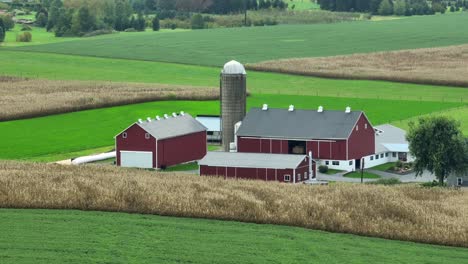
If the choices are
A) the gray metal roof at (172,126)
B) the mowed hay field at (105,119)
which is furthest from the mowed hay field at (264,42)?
the gray metal roof at (172,126)

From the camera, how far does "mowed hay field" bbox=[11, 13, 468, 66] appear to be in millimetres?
133750

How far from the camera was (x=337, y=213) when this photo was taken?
39.8m

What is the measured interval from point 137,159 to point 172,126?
324cm

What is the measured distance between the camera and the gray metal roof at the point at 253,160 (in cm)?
5941

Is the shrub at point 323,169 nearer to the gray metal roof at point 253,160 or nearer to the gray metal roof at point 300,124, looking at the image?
the gray metal roof at point 300,124

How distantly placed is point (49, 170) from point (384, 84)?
59.6 m

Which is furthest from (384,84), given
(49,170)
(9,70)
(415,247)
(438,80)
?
(415,247)

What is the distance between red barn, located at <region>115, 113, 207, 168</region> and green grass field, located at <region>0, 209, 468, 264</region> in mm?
26531

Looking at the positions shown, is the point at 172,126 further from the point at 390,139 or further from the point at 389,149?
the point at 390,139

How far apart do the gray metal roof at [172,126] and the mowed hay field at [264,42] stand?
54.9 metres

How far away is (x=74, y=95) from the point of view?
90.6 m

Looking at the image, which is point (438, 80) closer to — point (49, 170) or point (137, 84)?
point (137, 84)

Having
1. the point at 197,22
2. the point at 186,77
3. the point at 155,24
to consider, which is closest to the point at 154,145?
the point at 186,77

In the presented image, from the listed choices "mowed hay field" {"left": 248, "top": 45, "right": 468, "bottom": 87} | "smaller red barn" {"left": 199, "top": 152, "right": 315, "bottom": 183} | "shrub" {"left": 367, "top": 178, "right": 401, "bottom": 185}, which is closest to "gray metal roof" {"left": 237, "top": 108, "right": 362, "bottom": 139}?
"smaller red barn" {"left": 199, "top": 152, "right": 315, "bottom": 183}
